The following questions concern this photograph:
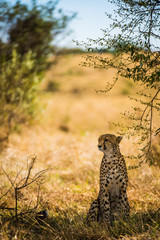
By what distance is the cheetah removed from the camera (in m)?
3.86

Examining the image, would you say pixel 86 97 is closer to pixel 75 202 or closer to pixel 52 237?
pixel 75 202

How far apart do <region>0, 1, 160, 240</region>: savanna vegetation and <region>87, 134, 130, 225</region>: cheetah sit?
17 centimetres

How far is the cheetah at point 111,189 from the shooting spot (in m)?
3.86

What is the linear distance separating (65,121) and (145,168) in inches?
310

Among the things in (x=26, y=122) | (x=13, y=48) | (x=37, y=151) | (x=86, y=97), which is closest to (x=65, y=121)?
(x=26, y=122)

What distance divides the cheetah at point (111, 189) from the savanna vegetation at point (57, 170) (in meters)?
0.17

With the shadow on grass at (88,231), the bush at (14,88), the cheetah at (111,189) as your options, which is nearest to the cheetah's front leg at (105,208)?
the cheetah at (111,189)

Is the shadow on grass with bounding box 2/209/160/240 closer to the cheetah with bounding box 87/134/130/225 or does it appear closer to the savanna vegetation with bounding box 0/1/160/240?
the savanna vegetation with bounding box 0/1/160/240

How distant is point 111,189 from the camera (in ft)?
13.1

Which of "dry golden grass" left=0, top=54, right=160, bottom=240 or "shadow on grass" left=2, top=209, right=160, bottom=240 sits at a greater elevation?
"dry golden grass" left=0, top=54, right=160, bottom=240

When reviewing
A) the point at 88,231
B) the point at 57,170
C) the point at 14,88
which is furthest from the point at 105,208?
the point at 14,88

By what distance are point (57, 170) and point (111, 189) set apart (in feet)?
9.75

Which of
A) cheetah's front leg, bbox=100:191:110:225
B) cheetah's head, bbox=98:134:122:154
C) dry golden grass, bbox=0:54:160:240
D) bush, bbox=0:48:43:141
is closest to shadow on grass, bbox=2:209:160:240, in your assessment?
dry golden grass, bbox=0:54:160:240

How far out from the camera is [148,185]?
5.23m
